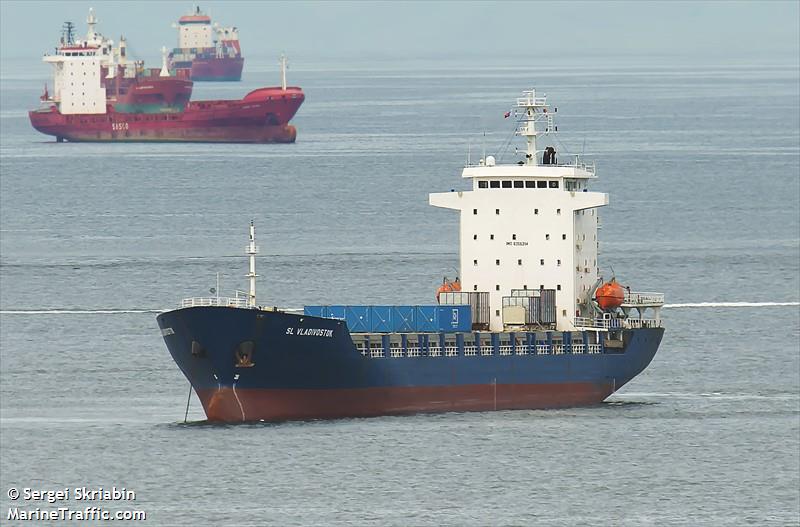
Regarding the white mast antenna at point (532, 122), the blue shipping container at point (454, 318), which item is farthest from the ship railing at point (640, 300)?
the blue shipping container at point (454, 318)

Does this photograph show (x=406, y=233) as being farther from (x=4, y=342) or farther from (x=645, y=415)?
(x=645, y=415)

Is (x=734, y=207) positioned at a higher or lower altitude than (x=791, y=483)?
higher

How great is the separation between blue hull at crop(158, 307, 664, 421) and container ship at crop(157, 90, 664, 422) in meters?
0.03

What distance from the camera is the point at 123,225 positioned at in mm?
138250

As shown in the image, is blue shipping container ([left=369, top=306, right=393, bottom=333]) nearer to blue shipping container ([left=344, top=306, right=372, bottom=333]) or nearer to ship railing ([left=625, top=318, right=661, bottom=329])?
blue shipping container ([left=344, top=306, right=372, bottom=333])

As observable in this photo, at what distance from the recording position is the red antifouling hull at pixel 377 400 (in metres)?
A: 66.2

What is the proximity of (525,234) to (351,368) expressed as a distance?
9605 millimetres

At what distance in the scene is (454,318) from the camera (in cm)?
6975

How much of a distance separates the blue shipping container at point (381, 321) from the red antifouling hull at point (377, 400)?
224cm

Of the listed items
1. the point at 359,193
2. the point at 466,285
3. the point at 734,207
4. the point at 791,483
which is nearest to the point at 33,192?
the point at 359,193

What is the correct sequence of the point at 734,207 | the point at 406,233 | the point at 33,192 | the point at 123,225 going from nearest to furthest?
the point at 406,233 → the point at 123,225 → the point at 734,207 → the point at 33,192

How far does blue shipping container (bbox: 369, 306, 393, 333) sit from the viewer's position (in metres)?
68.9

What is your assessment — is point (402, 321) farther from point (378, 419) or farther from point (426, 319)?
point (378, 419)

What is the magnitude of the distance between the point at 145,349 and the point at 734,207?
7238cm
